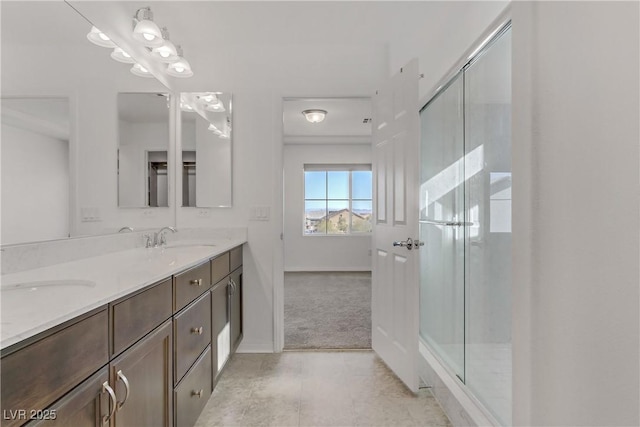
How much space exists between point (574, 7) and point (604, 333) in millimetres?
912

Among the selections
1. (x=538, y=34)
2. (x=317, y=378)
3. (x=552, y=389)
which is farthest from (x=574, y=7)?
(x=317, y=378)

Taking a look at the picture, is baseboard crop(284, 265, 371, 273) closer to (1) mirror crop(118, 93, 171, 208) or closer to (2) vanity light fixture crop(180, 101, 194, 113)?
(1) mirror crop(118, 93, 171, 208)

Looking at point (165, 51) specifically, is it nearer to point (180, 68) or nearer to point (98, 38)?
point (180, 68)

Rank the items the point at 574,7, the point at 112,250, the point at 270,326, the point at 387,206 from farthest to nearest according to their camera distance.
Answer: the point at 270,326, the point at 387,206, the point at 112,250, the point at 574,7

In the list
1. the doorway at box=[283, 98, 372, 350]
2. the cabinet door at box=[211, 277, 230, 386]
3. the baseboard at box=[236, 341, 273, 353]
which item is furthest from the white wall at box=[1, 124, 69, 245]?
the doorway at box=[283, 98, 372, 350]

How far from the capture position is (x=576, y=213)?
0.97 metres

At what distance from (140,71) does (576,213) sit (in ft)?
8.45

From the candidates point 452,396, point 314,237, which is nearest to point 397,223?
point 452,396

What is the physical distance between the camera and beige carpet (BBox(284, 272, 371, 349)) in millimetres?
2908

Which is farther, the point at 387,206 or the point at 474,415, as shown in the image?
the point at 387,206

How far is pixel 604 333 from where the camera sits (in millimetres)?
876

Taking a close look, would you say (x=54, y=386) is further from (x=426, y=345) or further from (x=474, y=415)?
(x=426, y=345)

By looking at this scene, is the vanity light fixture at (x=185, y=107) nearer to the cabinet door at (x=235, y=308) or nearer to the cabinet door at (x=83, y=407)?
the cabinet door at (x=235, y=308)

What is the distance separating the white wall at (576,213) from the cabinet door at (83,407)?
131 centimetres
